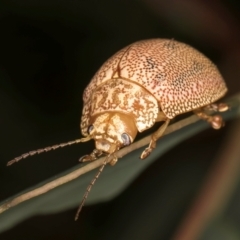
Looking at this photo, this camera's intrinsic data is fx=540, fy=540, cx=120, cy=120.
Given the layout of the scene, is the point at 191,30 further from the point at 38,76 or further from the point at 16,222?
the point at 16,222

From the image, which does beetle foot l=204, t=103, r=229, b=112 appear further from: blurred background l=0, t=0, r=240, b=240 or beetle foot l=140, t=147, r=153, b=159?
beetle foot l=140, t=147, r=153, b=159

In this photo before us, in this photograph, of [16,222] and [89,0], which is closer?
[16,222]

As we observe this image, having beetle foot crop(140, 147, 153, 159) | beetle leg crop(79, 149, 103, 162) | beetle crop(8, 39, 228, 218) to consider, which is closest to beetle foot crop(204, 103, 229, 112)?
beetle crop(8, 39, 228, 218)

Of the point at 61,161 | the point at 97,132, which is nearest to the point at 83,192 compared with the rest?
the point at 97,132

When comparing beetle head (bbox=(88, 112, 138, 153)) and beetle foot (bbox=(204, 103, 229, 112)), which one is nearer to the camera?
beetle head (bbox=(88, 112, 138, 153))

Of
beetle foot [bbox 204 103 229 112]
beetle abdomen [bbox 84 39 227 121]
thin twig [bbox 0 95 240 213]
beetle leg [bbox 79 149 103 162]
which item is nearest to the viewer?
thin twig [bbox 0 95 240 213]

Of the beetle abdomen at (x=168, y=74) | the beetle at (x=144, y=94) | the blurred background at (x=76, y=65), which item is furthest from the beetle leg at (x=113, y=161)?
the beetle abdomen at (x=168, y=74)

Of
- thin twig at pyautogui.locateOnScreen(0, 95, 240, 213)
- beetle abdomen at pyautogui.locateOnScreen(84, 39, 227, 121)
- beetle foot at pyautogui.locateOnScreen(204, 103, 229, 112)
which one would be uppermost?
beetle abdomen at pyautogui.locateOnScreen(84, 39, 227, 121)
